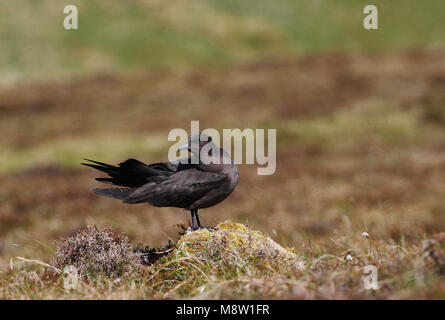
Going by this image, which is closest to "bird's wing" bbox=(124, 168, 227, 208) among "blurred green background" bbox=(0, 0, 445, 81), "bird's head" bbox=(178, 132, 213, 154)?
"bird's head" bbox=(178, 132, 213, 154)

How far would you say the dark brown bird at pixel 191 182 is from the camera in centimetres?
484

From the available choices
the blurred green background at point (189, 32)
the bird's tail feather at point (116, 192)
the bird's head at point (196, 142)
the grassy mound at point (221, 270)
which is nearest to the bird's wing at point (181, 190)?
the bird's tail feather at point (116, 192)

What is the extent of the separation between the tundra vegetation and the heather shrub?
0.02 m

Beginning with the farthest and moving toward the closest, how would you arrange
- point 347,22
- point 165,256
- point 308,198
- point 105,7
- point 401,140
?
point 347,22, point 105,7, point 401,140, point 308,198, point 165,256

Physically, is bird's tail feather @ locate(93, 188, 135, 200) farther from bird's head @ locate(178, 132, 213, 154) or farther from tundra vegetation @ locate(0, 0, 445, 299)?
bird's head @ locate(178, 132, 213, 154)

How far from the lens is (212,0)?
229 feet

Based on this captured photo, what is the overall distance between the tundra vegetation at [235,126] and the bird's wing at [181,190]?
49 centimetres

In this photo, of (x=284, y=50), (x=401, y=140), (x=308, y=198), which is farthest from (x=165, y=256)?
(x=284, y=50)

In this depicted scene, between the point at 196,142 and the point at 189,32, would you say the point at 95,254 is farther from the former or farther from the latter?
the point at 189,32

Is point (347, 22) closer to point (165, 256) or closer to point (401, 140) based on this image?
point (401, 140)

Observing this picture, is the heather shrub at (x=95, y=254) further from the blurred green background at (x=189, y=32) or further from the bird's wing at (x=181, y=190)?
the blurred green background at (x=189, y=32)

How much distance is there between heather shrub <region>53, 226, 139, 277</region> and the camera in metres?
4.76
